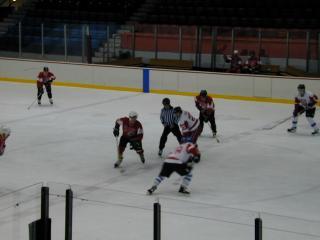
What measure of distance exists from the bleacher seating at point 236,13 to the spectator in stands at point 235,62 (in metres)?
2.66

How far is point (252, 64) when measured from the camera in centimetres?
2131

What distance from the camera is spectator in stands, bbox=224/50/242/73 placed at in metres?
21.3

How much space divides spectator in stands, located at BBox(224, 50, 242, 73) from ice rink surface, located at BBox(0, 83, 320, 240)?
7.32 ft

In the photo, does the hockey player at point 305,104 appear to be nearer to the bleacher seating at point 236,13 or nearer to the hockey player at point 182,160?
the hockey player at point 182,160

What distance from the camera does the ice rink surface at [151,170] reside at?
6359mm

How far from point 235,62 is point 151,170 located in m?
10.2

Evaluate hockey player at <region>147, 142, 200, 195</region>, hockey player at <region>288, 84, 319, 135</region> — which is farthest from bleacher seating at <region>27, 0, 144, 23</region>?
hockey player at <region>147, 142, 200, 195</region>

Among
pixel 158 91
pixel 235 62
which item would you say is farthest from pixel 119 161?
pixel 235 62

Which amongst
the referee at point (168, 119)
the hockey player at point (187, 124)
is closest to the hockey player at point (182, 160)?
the hockey player at point (187, 124)

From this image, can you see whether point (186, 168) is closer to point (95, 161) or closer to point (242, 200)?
point (242, 200)

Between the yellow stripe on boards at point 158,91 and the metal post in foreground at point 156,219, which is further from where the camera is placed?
the yellow stripe on boards at point 158,91

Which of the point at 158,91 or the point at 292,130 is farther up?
the point at 158,91

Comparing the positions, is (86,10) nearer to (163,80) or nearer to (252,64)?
(163,80)

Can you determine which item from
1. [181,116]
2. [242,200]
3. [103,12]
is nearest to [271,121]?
[181,116]
